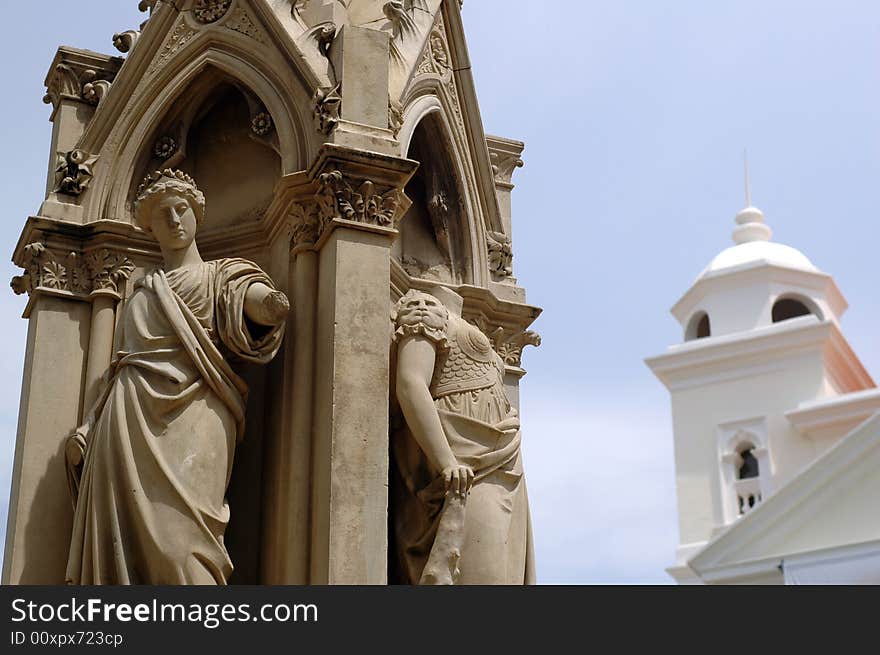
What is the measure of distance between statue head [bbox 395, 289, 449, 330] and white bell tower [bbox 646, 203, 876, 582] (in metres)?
35.7

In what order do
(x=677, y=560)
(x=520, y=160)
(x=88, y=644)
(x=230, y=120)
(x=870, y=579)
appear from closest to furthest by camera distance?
(x=88, y=644) < (x=230, y=120) < (x=520, y=160) < (x=870, y=579) < (x=677, y=560)

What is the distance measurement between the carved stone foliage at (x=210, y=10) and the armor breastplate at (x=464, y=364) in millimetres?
2225

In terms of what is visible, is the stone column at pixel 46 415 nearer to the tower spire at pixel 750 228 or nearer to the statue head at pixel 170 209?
the statue head at pixel 170 209

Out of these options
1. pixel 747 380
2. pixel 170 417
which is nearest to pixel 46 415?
pixel 170 417

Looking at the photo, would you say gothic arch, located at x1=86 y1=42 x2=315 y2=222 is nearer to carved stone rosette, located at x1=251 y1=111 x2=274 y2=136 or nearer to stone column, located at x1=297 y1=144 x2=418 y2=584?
carved stone rosette, located at x1=251 y1=111 x2=274 y2=136

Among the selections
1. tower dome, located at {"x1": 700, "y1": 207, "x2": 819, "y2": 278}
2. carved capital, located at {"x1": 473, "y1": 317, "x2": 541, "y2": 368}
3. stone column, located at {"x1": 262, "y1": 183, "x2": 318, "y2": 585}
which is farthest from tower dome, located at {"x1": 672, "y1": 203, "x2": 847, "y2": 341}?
stone column, located at {"x1": 262, "y1": 183, "x2": 318, "y2": 585}

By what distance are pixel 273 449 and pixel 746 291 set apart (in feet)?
131

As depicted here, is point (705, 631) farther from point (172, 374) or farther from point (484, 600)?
point (172, 374)

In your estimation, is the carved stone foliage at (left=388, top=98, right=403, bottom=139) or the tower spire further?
the tower spire

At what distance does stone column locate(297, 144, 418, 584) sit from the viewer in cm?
823

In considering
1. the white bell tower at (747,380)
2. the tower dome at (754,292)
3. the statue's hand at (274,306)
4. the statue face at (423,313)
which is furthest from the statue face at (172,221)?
the tower dome at (754,292)

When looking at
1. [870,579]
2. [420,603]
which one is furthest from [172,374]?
[870,579]

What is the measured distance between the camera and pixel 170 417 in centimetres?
838

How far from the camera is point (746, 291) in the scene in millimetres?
47562
